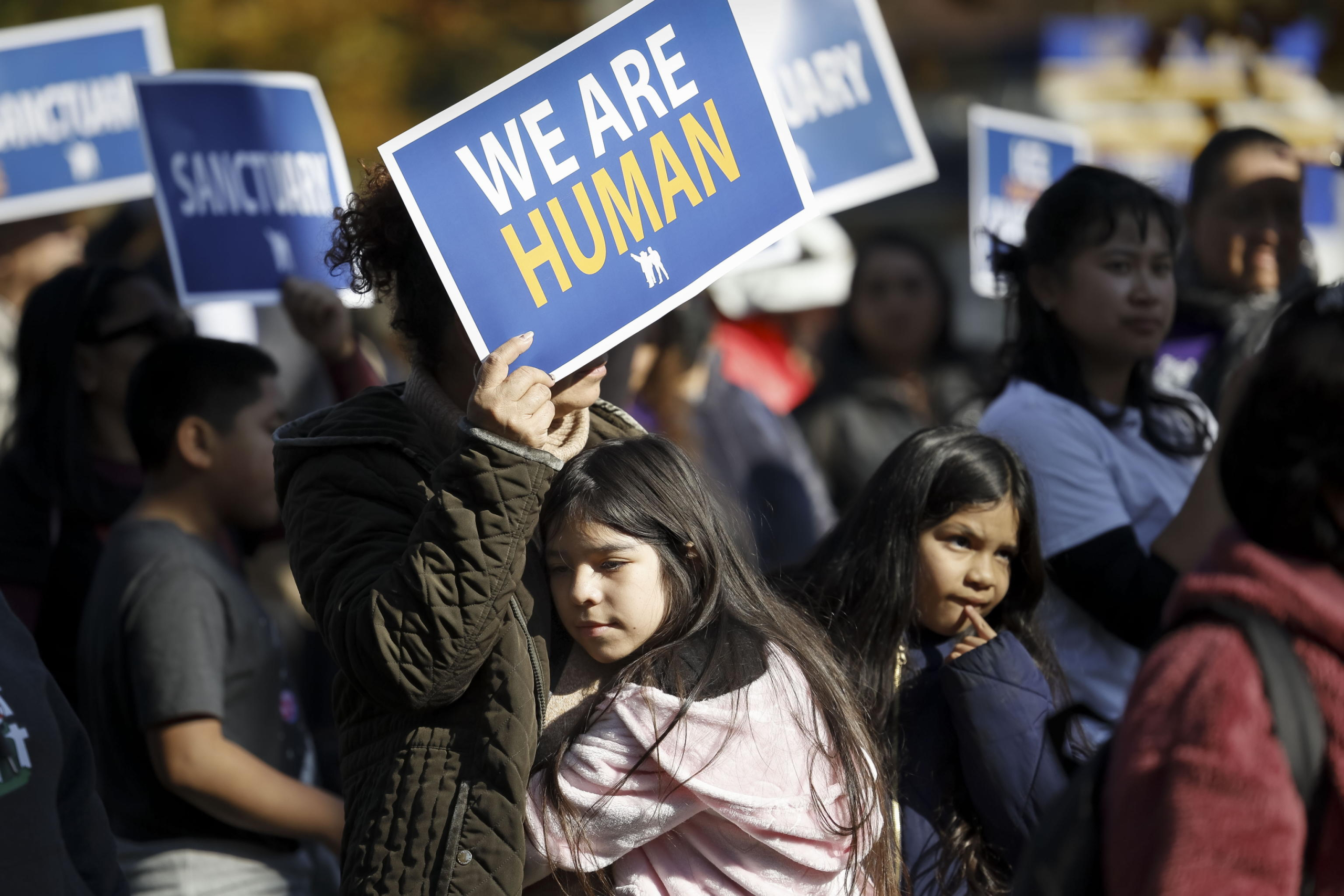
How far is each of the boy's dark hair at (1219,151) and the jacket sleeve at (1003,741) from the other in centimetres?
214

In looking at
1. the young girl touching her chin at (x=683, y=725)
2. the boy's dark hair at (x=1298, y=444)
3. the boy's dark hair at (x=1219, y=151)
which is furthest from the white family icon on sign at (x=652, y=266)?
the boy's dark hair at (x=1219, y=151)

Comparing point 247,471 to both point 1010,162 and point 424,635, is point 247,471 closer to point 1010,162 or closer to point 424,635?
point 424,635

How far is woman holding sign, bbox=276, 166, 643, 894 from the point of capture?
2.02m

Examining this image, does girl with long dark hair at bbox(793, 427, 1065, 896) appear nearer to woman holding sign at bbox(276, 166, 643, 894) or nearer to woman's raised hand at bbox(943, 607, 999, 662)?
woman's raised hand at bbox(943, 607, 999, 662)

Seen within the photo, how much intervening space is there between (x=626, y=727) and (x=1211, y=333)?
2.88 meters

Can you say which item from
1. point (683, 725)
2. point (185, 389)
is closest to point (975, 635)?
point (683, 725)

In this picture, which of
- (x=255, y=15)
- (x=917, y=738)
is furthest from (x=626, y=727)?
(x=255, y=15)

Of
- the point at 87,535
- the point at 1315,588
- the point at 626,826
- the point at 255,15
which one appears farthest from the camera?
the point at 255,15

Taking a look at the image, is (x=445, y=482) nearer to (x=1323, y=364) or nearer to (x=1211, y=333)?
(x=1323, y=364)

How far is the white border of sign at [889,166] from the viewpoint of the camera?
3.92m

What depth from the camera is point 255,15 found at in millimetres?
12047

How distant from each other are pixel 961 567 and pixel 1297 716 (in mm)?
1320

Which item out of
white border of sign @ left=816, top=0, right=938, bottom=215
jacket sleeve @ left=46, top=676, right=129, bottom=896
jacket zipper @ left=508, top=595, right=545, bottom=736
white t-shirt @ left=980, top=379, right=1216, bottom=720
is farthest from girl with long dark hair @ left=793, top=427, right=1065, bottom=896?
jacket sleeve @ left=46, top=676, right=129, bottom=896

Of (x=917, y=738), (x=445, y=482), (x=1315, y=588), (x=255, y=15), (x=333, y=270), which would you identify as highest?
(x=255, y=15)
